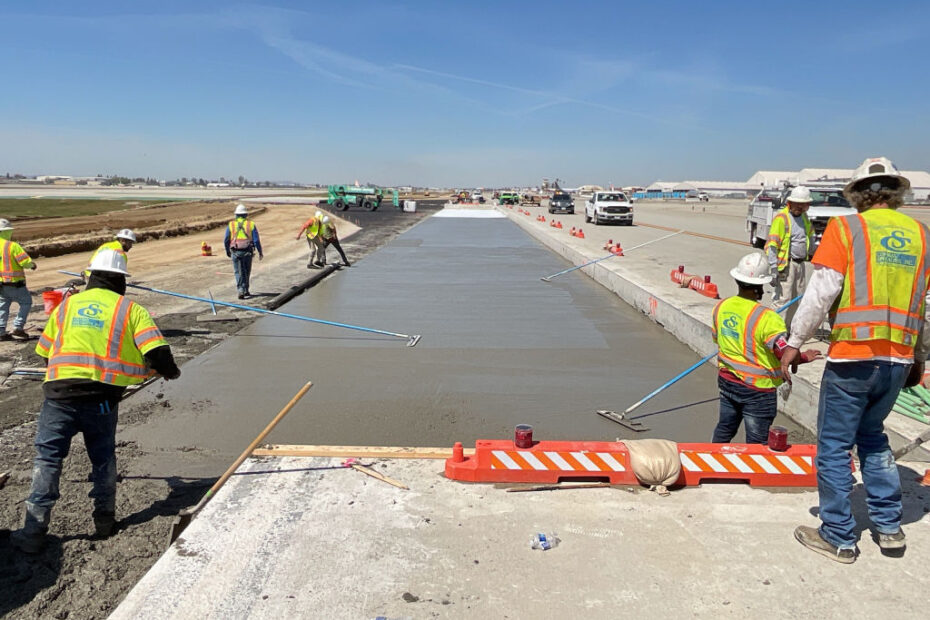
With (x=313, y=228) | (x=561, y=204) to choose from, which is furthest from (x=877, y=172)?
(x=561, y=204)

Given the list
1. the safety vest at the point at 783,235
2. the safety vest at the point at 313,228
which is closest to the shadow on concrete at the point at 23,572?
the safety vest at the point at 783,235

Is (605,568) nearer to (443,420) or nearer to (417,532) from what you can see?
(417,532)

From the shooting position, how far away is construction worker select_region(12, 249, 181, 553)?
369cm

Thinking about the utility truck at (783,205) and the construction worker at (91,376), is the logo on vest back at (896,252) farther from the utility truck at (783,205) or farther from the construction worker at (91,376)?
the utility truck at (783,205)

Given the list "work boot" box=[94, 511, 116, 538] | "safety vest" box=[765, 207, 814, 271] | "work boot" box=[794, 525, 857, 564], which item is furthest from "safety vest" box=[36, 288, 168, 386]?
"safety vest" box=[765, 207, 814, 271]

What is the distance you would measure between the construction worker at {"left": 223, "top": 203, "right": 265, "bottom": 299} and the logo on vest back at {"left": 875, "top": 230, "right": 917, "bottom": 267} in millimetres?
10197

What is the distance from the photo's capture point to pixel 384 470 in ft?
14.5

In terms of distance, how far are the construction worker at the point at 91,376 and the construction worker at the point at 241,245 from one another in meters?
7.90

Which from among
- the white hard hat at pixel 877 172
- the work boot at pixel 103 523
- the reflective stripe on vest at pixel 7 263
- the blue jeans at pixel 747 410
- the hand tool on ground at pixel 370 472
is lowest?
the work boot at pixel 103 523

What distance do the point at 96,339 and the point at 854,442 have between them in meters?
4.21

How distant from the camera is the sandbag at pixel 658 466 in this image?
4.14 metres

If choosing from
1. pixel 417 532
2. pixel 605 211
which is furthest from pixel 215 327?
pixel 605 211

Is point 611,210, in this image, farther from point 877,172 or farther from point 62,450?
point 62,450

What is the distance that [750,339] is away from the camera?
4.01 metres
